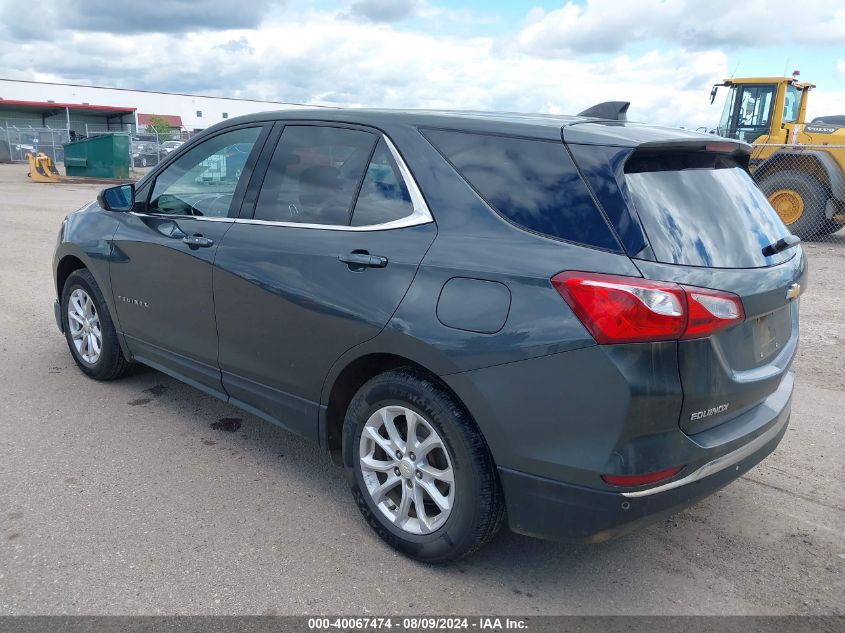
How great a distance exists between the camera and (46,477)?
140 inches

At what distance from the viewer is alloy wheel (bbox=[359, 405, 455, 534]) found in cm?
282

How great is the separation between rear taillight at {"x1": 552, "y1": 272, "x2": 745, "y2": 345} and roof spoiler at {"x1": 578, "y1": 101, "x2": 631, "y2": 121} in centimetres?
123

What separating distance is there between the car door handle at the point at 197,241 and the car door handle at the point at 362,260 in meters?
0.98

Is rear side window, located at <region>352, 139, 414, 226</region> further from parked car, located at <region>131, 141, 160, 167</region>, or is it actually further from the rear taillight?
parked car, located at <region>131, 141, 160, 167</region>

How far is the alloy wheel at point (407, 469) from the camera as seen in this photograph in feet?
9.25

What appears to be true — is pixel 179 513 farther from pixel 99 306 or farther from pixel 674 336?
pixel 674 336

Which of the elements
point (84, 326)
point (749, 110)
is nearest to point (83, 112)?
point (749, 110)

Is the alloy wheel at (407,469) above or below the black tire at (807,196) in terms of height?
below

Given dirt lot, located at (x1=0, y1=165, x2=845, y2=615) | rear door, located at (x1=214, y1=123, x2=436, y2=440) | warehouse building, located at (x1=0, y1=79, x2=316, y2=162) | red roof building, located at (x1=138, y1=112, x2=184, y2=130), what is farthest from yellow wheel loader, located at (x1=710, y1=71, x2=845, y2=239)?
red roof building, located at (x1=138, y1=112, x2=184, y2=130)

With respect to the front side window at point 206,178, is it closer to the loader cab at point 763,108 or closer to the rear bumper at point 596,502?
the rear bumper at point 596,502

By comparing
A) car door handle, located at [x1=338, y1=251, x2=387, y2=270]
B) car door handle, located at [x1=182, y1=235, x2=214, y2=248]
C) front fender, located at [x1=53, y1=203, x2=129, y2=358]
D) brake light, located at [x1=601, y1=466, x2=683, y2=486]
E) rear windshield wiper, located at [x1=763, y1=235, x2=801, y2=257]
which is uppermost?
rear windshield wiper, located at [x1=763, y1=235, x2=801, y2=257]

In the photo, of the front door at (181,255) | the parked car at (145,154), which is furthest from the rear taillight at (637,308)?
the parked car at (145,154)

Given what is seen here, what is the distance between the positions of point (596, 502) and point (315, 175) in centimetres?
194

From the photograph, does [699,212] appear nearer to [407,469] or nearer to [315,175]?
[407,469]
